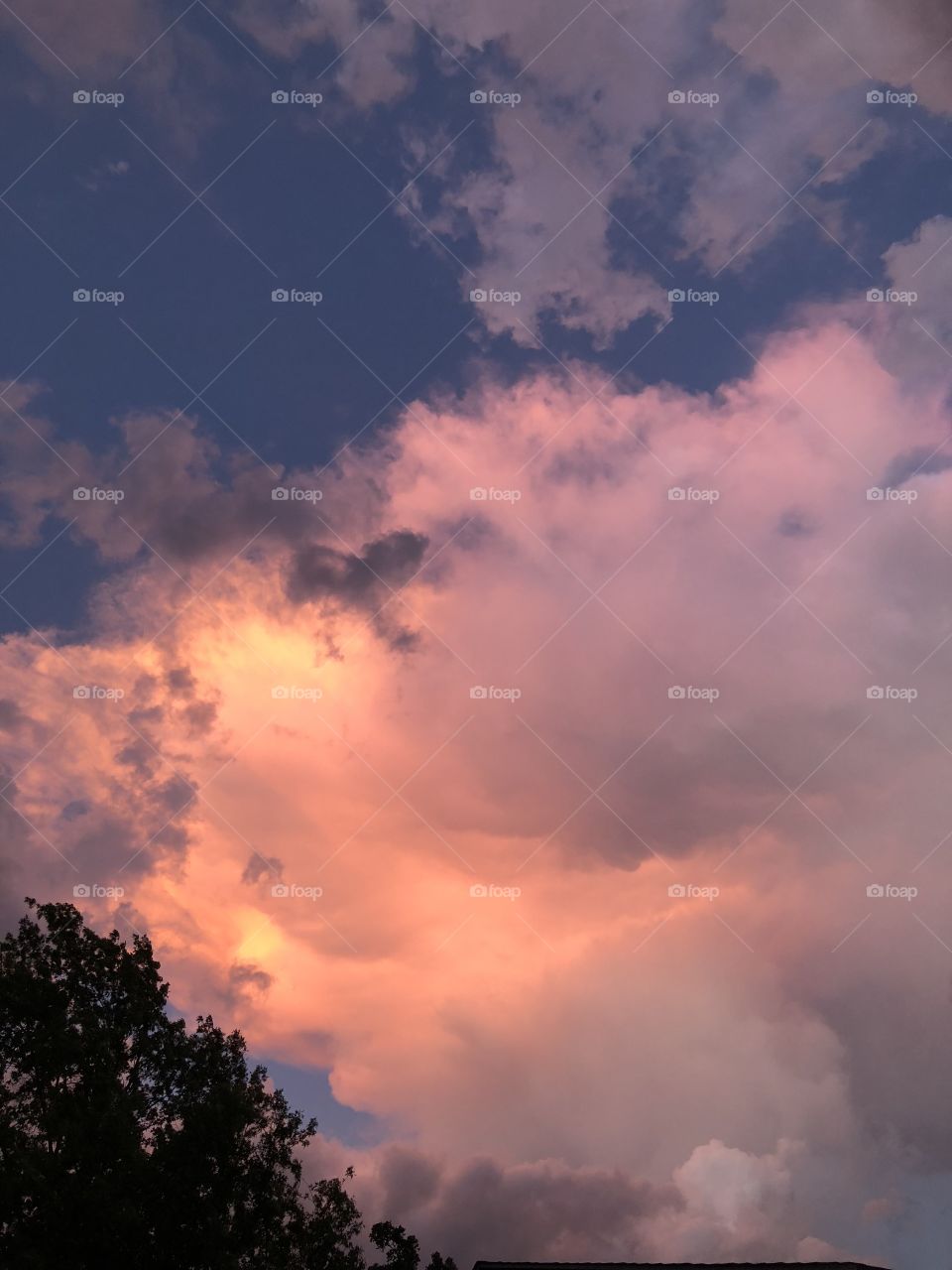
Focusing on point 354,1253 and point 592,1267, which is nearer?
point 592,1267

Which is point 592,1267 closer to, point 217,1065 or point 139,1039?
point 217,1065

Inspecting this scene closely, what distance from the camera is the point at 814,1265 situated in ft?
99.9

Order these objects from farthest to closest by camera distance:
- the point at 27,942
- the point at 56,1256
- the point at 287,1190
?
1. the point at 27,942
2. the point at 287,1190
3. the point at 56,1256

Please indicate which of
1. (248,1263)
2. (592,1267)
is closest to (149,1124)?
(248,1263)

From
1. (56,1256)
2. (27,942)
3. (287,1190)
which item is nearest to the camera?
(56,1256)

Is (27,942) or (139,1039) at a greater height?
(27,942)

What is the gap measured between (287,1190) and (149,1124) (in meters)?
4.52

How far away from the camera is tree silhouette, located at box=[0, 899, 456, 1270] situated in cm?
3028

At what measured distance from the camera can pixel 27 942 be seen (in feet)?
119

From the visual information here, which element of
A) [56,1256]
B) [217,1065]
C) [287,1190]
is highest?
[217,1065]

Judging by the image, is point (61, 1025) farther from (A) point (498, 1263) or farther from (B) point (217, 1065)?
(A) point (498, 1263)

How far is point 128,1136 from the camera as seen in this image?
31016 millimetres

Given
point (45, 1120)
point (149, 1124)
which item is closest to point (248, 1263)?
point (149, 1124)

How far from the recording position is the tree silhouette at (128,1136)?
3028 centimetres
